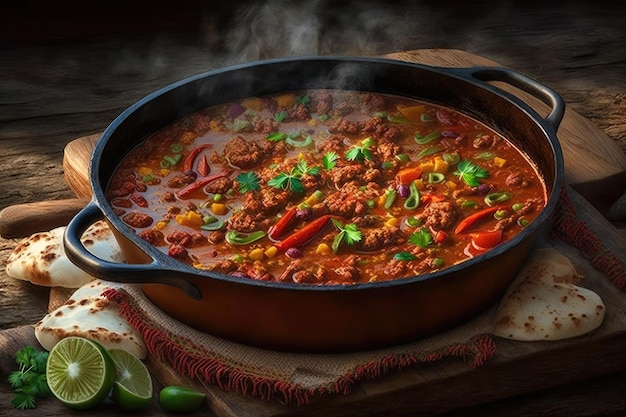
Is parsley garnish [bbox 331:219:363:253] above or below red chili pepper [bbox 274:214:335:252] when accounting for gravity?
above

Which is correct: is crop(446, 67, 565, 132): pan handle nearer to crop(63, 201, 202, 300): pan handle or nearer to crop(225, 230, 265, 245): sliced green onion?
crop(225, 230, 265, 245): sliced green onion

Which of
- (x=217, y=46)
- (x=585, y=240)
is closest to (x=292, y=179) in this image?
(x=585, y=240)

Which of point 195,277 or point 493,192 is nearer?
point 195,277

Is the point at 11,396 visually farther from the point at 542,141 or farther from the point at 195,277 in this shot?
the point at 542,141

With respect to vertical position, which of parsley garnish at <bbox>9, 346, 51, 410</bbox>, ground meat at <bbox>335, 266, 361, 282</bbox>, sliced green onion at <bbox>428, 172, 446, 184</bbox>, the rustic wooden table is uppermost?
ground meat at <bbox>335, 266, 361, 282</bbox>

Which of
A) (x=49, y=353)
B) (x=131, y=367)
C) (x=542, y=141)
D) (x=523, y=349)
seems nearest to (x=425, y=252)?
(x=523, y=349)

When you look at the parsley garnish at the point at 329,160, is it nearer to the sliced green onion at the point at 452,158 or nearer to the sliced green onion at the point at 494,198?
the sliced green onion at the point at 452,158

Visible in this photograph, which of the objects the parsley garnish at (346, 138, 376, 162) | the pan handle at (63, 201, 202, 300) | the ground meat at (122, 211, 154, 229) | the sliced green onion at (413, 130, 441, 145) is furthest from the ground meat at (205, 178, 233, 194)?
the sliced green onion at (413, 130, 441, 145)
